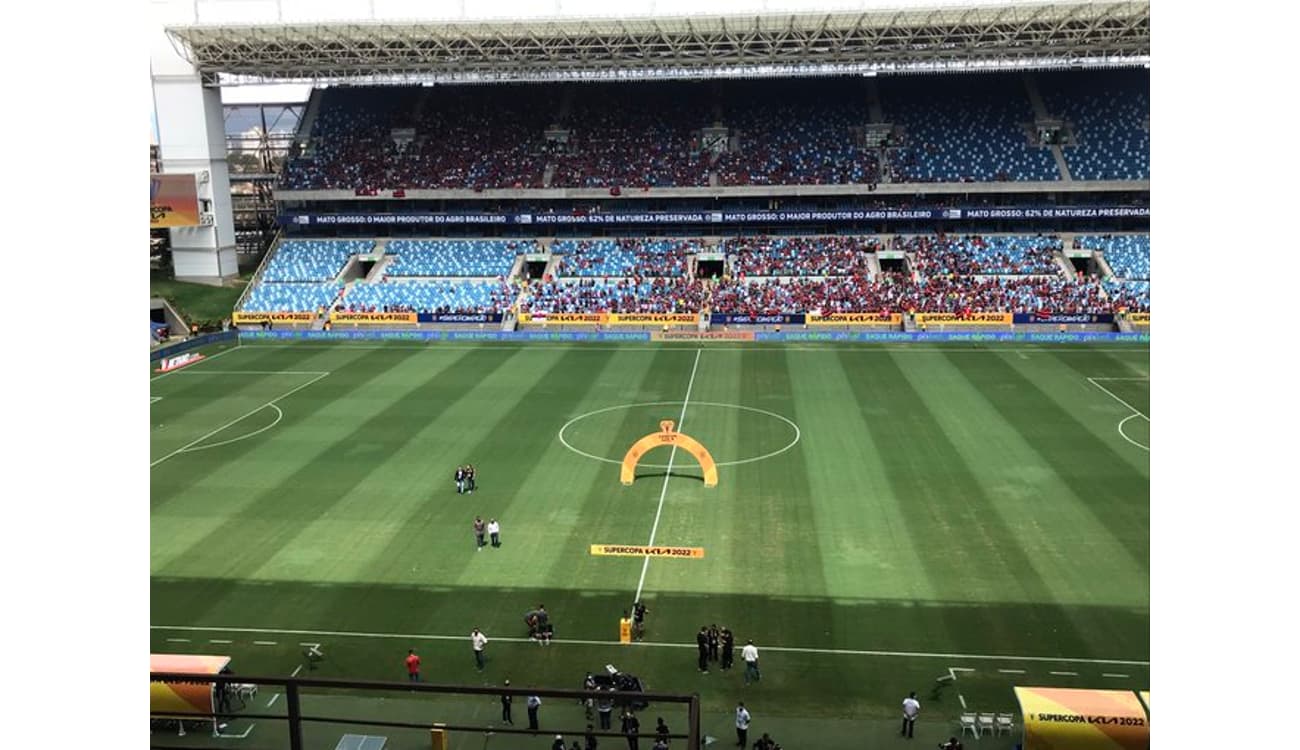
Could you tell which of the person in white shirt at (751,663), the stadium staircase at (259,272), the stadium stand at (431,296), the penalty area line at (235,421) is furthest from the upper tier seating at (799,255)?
the person in white shirt at (751,663)

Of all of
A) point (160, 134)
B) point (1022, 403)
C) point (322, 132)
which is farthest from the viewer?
point (322, 132)

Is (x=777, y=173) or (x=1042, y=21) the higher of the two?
(x=1042, y=21)

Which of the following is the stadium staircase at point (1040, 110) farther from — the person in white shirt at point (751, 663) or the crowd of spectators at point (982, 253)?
the person in white shirt at point (751, 663)

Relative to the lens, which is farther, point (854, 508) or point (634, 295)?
point (634, 295)

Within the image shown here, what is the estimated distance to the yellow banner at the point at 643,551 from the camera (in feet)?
72.6

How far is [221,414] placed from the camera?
3556 centimetres

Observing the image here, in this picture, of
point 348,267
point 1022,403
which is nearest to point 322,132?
point 348,267

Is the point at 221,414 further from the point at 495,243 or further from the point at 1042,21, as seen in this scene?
the point at 1042,21

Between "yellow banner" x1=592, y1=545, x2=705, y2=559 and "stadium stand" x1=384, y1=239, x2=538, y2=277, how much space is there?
39.0 m

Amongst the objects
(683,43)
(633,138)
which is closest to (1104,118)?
(683,43)

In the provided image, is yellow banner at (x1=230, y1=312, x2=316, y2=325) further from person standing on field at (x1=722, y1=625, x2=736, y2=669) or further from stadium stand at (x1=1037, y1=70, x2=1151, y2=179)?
stadium stand at (x1=1037, y1=70, x2=1151, y2=179)

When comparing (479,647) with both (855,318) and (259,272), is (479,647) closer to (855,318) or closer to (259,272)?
(855,318)

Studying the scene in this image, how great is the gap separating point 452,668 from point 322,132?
6017cm

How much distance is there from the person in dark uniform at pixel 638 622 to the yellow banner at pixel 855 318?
34.6 metres
